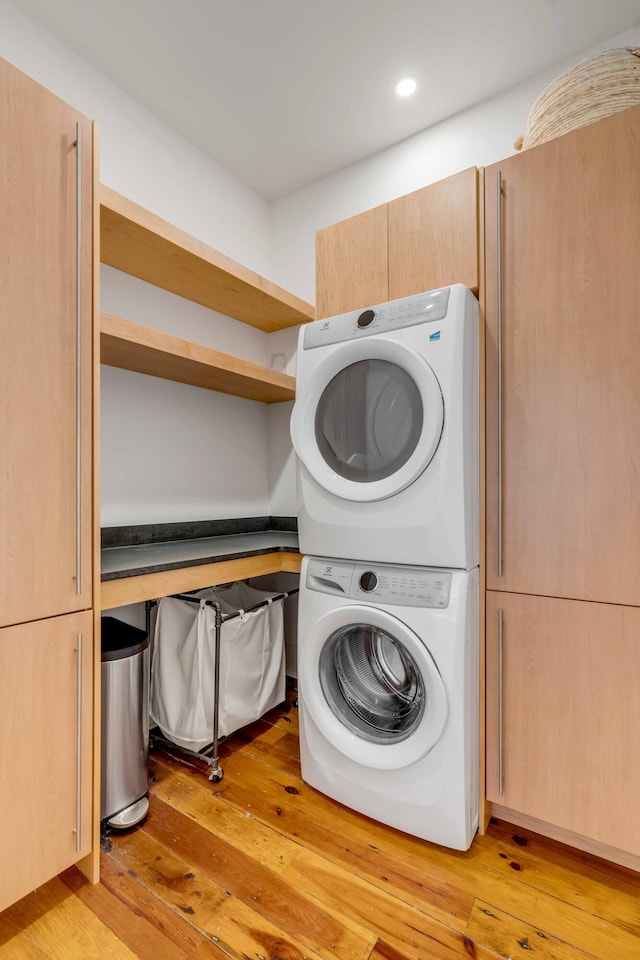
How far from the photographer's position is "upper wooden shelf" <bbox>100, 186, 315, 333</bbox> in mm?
1668

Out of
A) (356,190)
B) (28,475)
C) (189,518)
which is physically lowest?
(189,518)

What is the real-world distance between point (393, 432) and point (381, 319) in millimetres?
374

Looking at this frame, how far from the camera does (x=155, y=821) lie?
1.57 meters

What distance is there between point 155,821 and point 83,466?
119cm

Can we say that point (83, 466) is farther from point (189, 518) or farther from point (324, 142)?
point (324, 142)

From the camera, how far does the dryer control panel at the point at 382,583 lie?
4.74 feet

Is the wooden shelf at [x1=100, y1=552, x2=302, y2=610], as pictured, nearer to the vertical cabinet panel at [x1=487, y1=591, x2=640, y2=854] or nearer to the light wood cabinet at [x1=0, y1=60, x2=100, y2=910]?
the light wood cabinet at [x1=0, y1=60, x2=100, y2=910]

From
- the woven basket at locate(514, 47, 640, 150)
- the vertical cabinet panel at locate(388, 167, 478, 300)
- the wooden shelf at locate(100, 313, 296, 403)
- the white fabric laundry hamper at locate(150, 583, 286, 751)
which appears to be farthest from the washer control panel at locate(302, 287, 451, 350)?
the white fabric laundry hamper at locate(150, 583, 286, 751)

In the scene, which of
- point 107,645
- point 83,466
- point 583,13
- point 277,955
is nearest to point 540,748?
point 277,955

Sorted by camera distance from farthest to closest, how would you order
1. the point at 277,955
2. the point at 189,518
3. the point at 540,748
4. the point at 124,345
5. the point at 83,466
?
1. the point at 189,518
2. the point at 124,345
3. the point at 540,748
4. the point at 83,466
5. the point at 277,955

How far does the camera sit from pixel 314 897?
1.30 meters

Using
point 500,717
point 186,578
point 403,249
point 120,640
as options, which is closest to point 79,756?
point 120,640

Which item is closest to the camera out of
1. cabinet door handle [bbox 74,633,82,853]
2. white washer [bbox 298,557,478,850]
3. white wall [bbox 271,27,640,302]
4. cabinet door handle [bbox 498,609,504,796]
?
cabinet door handle [bbox 74,633,82,853]

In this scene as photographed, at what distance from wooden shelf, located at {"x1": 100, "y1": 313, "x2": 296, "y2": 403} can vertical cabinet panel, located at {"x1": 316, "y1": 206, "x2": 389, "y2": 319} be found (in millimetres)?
450
